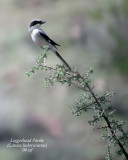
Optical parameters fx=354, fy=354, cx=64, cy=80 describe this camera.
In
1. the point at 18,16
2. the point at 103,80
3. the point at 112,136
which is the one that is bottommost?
the point at 112,136

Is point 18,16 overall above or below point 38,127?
above

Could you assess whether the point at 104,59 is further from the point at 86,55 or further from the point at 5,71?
the point at 5,71

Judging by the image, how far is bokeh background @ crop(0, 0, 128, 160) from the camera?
3.50m

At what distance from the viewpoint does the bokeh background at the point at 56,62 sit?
3.50 meters

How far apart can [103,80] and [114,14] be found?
92 centimetres

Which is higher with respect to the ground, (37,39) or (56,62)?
(56,62)

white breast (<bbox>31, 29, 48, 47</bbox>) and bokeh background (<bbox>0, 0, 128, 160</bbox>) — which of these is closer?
white breast (<bbox>31, 29, 48, 47</bbox>)

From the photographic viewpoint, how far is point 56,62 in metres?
3.81

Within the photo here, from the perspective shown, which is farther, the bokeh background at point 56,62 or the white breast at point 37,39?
the bokeh background at point 56,62

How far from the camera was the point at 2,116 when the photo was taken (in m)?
3.62

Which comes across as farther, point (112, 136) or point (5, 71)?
point (5, 71)

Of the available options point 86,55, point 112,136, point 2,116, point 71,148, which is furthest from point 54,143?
point 112,136

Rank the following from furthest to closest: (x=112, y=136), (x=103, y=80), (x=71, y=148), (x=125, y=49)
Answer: (x=125, y=49), (x=103, y=80), (x=71, y=148), (x=112, y=136)

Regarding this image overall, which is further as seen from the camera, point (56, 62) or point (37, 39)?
point (56, 62)
